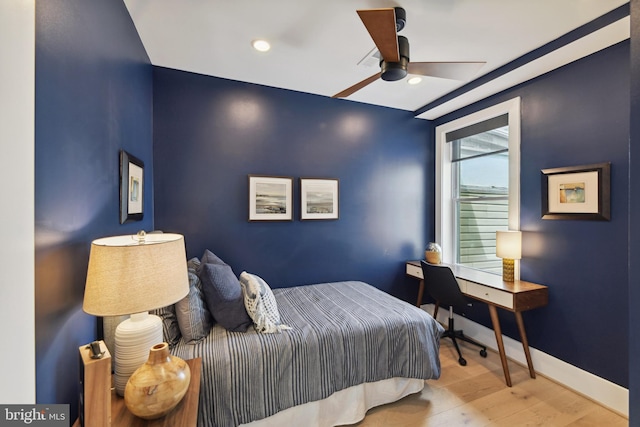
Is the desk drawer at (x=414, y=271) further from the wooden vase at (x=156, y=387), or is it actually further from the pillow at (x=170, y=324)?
the wooden vase at (x=156, y=387)

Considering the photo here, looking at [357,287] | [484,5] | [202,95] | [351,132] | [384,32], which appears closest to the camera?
[384,32]

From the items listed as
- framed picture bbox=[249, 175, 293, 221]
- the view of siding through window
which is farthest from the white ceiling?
framed picture bbox=[249, 175, 293, 221]

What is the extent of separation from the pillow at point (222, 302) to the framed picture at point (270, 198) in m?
1.06

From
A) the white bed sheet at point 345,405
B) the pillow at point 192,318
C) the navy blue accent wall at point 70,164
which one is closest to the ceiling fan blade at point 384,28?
the navy blue accent wall at point 70,164

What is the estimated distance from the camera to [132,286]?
979 millimetres

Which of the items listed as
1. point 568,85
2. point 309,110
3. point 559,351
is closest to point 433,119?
point 568,85

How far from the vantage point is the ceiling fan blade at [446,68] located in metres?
1.84

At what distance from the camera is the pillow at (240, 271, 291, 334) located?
1763 millimetres

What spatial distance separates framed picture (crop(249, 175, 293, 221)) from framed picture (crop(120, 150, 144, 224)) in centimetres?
98

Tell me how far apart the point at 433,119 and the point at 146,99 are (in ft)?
10.9

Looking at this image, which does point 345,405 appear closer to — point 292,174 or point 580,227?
point 292,174

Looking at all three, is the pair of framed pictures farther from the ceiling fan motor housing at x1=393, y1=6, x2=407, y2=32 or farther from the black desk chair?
the ceiling fan motor housing at x1=393, y1=6, x2=407, y2=32

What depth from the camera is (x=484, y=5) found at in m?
1.68

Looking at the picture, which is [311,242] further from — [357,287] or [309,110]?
[309,110]
